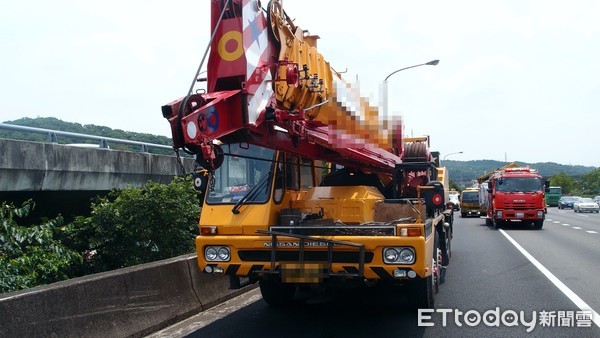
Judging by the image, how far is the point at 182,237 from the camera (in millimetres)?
10172

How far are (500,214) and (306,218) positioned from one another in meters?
19.8

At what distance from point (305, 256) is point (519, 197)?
20.3 meters

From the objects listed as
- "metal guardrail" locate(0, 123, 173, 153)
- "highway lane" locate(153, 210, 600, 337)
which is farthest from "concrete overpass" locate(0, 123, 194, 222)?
"highway lane" locate(153, 210, 600, 337)

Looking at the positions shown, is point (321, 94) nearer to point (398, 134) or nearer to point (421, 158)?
point (398, 134)

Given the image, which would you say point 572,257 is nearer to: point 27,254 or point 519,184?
point 519,184

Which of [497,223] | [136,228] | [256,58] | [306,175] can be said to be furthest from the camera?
[497,223]

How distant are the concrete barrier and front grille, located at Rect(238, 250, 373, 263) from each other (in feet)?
4.18

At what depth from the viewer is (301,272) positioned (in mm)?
6363

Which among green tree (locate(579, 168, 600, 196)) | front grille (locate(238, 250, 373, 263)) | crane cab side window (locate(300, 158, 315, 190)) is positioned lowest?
front grille (locate(238, 250, 373, 263))

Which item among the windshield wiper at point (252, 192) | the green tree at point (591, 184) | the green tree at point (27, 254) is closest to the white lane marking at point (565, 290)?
the windshield wiper at point (252, 192)

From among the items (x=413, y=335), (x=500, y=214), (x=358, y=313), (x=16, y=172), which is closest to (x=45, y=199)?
(x=16, y=172)

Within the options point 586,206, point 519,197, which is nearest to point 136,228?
point 519,197

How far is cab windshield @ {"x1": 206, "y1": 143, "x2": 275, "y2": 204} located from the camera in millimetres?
7184

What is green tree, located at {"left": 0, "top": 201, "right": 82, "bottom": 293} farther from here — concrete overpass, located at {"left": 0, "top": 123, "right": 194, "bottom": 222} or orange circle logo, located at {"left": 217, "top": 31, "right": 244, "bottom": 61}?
orange circle logo, located at {"left": 217, "top": 31, "right": 244, "bottom": 61}
